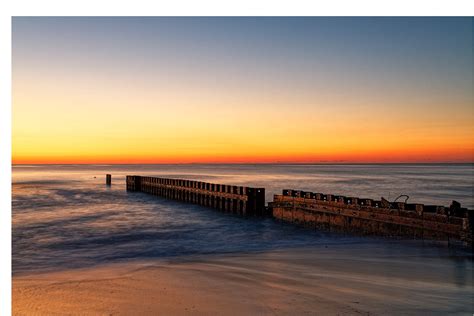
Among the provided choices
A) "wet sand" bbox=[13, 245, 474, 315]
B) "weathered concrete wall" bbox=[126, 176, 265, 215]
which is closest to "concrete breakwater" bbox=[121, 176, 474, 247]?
"weathered concrete wall" bbox=[126, 176, 265, 215]

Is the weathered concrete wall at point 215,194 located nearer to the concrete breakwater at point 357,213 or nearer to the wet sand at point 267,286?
the concrete breakwater at point 357,213

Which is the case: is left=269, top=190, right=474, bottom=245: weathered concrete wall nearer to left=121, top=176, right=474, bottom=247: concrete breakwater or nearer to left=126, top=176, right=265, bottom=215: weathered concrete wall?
left=121, top=176, right=474, bottom=247: concrete breakwater

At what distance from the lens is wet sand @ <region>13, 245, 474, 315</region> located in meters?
7.80

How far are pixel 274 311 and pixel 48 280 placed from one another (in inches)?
257

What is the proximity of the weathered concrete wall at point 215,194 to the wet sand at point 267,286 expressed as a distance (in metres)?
10.7

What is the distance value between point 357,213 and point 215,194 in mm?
13592

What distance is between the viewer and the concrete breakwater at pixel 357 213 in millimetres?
13055

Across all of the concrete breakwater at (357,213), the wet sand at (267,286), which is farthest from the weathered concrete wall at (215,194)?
the wet sand at (267,286)

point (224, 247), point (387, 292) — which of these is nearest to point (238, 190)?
point (224, 247)

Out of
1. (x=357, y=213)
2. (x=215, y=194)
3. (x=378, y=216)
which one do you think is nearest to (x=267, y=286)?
(x=378, y=216)

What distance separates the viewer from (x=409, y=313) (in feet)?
24.0
